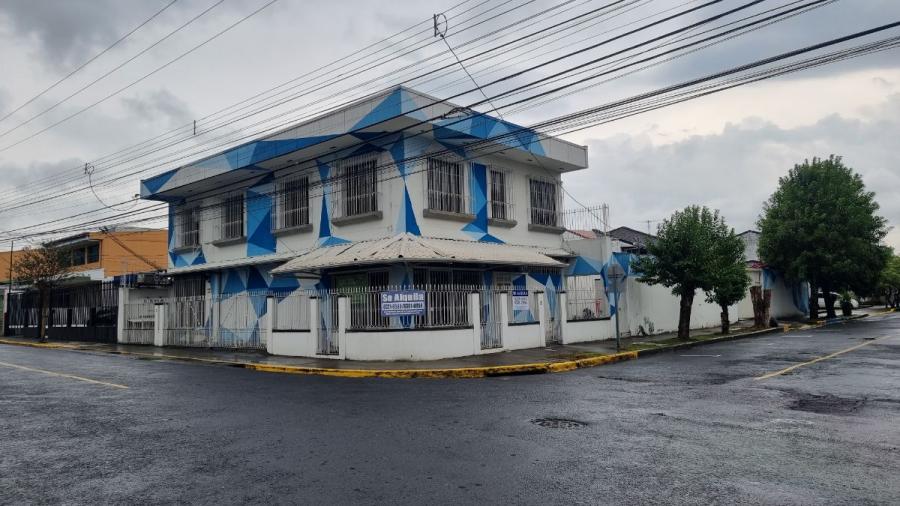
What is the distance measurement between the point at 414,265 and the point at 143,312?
14.6 meters

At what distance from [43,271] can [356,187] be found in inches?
814

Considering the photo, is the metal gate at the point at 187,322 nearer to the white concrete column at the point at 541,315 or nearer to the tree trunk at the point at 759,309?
the white concrete column at the point at 541,315

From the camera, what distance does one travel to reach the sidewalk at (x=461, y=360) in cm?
1343

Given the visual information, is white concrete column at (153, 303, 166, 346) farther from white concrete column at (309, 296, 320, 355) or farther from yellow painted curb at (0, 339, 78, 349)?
white concrete column at (309, 296, 320, 355)

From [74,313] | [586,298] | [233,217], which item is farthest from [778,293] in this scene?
[74,313]

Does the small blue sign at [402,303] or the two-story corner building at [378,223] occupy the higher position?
the two-story corner building at [378,223]

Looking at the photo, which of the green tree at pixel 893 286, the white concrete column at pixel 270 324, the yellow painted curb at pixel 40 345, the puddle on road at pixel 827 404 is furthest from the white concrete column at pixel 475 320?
the green tree at pixel 893 286

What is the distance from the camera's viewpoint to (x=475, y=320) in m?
16.1

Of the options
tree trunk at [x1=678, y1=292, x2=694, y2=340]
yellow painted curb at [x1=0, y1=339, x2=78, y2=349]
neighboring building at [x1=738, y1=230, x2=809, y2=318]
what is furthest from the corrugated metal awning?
neighboring building at [x1=738, y1=230, x2=809, y2=318]

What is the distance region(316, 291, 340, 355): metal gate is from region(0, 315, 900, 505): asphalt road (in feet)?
13.4

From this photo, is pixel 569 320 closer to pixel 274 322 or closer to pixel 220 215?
pixel 274 322

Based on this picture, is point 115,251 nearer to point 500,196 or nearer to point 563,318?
point 500,196

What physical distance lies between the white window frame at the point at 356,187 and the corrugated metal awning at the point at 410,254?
3.81ft

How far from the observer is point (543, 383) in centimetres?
1168
